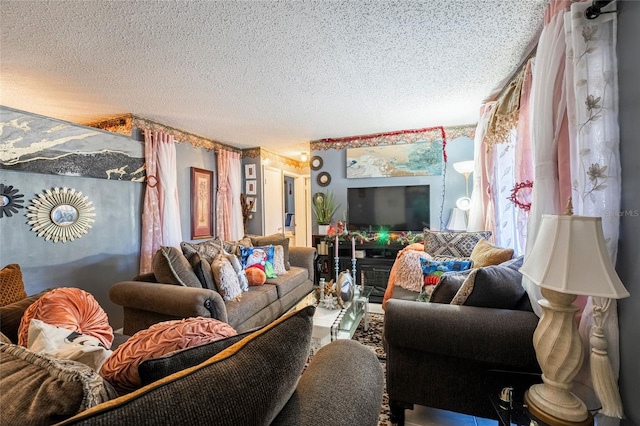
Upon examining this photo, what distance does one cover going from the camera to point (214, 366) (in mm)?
509

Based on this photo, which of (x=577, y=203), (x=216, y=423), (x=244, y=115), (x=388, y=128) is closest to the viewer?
(x=216, y=423)

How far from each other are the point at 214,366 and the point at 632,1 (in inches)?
69.5

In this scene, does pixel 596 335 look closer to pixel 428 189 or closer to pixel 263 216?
pixel 428 189

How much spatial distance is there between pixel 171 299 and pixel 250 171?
3219 millimetres

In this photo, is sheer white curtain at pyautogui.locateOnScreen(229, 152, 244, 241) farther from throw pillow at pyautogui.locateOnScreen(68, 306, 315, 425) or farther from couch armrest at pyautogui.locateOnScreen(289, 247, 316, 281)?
throw pillow at pyautogui.locateOnScreen(68, 306, 315, 425)

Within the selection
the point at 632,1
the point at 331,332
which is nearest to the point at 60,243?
the point at 331,332

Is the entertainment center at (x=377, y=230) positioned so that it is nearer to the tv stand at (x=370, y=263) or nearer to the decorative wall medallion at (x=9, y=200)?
the tv stand at (x=370, y=263)

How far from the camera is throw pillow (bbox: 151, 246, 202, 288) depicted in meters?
2.09

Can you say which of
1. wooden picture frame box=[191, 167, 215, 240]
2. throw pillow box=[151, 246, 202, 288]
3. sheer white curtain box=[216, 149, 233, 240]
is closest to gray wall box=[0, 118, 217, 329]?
wooden picture frame box=[191, 167, 215, 240]

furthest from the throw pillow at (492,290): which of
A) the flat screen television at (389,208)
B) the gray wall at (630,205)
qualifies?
the flat screen television at (389,208)

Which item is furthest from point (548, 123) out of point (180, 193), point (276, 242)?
point (180, 193)

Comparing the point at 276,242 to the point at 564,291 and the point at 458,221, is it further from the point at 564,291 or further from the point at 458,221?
the point at 564,291

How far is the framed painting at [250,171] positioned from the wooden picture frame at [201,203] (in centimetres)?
70

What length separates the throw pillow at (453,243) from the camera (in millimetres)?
2744
